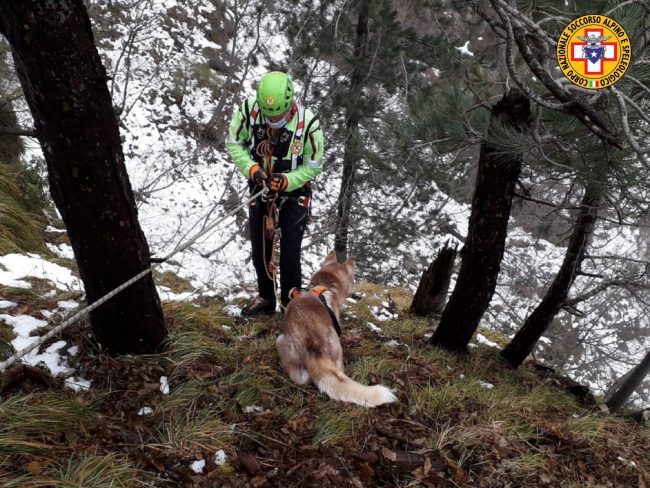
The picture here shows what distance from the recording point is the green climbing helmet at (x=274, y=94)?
3.42 meters

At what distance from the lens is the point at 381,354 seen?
13.3ft

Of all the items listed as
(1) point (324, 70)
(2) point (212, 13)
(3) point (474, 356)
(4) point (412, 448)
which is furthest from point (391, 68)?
(2) point (212, 13)

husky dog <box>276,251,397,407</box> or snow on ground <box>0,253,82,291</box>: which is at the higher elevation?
husky dog <box>276,251,397,407</box>

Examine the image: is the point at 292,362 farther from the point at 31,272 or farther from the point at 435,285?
the point at 435,285

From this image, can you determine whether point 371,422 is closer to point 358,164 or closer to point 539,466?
point 539,466

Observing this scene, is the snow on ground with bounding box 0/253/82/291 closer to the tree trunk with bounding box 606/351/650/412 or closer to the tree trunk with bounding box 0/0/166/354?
the tree trunk with bounding box 0/0/166/354

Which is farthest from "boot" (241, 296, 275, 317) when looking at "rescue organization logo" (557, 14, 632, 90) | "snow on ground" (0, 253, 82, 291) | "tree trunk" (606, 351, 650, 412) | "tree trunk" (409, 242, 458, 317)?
"tree trunk" (606, 351, 650, 412)

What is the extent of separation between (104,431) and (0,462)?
0.49 m

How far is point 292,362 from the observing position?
10.7 ft

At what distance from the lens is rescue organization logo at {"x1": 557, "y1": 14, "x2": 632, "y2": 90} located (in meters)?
2.34

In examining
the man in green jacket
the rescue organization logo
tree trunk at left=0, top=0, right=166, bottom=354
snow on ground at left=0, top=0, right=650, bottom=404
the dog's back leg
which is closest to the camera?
tree trunk at left=0, top=0, right=166, bottom=354

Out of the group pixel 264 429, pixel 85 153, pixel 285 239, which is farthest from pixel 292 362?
pixel 85 153

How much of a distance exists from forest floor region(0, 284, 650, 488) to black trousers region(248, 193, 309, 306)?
0.71 meters

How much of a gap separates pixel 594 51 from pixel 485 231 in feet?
5.85
